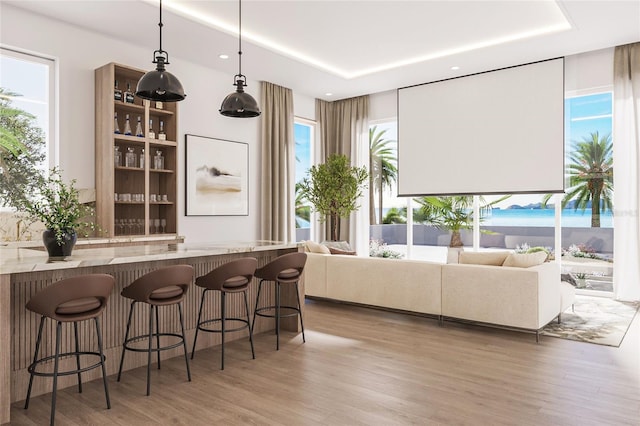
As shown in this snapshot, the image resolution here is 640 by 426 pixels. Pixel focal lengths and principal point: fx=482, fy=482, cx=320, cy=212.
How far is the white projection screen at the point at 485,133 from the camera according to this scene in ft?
22.7

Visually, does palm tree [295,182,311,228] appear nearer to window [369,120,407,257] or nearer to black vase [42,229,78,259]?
window [369,120,407,257]

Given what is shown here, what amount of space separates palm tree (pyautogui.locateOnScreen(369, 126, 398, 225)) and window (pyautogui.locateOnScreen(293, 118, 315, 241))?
114 centimetres

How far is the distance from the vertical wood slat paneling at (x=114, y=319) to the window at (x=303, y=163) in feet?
12.6

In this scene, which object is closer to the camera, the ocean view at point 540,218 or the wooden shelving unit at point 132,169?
the wooden shelving unit at point 132,169

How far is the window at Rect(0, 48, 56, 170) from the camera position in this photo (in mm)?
5008

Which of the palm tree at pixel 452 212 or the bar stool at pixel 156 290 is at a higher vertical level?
the palm tree at pixel 452 212

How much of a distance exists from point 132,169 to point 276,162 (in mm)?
2648

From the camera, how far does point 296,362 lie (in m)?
3.96

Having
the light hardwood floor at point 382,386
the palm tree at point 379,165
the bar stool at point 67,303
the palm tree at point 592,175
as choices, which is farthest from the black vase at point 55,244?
the palm tree at point 592,175

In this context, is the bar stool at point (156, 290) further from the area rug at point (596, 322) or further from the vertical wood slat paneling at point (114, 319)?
the area rug at point (596, 322)

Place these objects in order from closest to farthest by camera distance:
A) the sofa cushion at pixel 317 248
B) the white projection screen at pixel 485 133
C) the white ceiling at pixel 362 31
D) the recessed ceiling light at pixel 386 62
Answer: the white ceiling at pixel 362 31 < the recessed ceiling light at pixel 386 62 < the sofa cushion at pixel 317 248 < the white projection screen at pixel 485 133

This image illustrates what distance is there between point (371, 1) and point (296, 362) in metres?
3.71

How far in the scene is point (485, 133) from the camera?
749 cm

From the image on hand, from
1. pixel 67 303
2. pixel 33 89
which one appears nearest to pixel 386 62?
pixel 33 89
